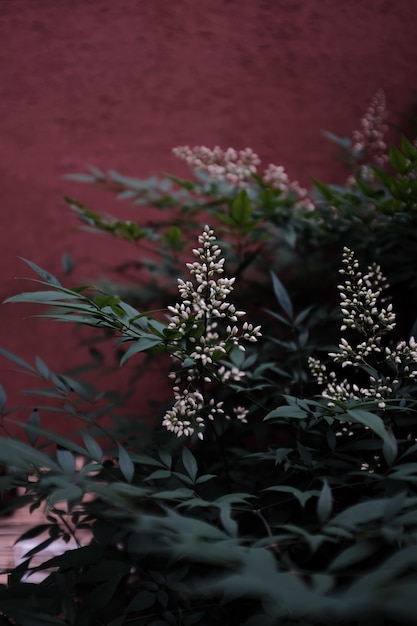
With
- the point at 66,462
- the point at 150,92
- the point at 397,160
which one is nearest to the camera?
the point at 66,462

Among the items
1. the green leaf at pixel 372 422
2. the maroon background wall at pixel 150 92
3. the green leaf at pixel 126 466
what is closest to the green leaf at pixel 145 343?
the green leaf at pixel 126 466

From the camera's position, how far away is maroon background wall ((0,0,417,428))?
6.27 feet

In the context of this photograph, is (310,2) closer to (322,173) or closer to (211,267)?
(322,173)

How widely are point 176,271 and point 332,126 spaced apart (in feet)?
2.78

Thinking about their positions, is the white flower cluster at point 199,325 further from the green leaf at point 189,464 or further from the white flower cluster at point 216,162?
the white flower cluster at point 216,162

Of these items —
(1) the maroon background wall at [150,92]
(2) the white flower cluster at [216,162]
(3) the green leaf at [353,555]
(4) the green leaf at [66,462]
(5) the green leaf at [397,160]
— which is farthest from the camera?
(1) the maroon background wall at [150,92]

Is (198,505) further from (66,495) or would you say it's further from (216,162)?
(216,162)

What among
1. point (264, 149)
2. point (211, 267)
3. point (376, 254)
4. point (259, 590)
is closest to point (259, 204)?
point (376, 254)

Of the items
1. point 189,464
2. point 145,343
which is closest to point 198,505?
point 189,464

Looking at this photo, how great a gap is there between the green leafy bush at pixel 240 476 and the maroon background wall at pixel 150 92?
69 centimetres

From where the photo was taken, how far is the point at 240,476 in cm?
90

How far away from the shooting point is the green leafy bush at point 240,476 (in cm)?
54

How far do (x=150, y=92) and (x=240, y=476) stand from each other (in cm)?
142

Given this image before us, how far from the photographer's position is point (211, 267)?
0.75m
